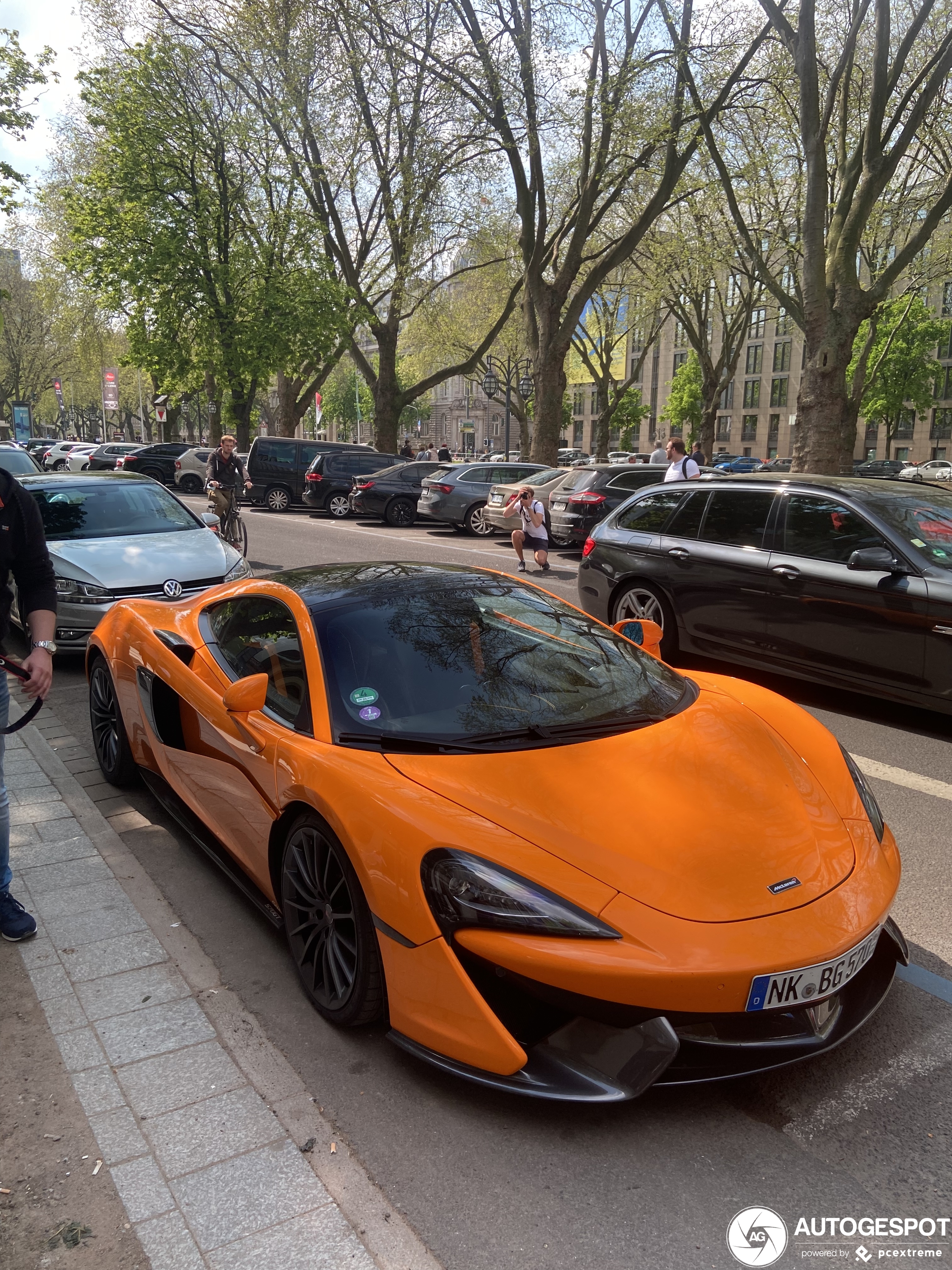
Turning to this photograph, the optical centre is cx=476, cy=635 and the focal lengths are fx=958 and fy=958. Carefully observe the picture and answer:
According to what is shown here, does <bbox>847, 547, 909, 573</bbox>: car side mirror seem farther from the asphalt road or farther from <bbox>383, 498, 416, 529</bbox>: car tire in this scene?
<bbox>383, 498, 416, 529</bbox>: car tire

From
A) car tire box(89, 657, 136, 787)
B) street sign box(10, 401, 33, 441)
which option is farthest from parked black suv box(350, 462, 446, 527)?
street sign box(10, 401, 33, 441)

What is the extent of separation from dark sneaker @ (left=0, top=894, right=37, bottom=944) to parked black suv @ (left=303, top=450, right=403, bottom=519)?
21763 millimetres

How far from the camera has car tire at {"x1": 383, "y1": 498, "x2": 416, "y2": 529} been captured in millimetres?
22984

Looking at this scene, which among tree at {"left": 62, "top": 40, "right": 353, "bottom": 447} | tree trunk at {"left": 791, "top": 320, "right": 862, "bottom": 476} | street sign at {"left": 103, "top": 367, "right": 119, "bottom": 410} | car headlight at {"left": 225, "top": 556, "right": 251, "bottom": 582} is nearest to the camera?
car headlight at {"left": 225, "top": 556, "right": 251, "bottom": 582}

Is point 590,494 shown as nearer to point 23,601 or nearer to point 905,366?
point 23,601

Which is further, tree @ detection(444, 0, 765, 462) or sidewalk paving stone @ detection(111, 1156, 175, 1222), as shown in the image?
tree @ detection(444, 0, 765, 462)

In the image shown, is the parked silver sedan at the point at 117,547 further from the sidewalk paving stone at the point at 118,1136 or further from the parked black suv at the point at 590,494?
the parked black suv at the point at 590,494

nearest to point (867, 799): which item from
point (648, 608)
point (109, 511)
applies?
point (648, 608)

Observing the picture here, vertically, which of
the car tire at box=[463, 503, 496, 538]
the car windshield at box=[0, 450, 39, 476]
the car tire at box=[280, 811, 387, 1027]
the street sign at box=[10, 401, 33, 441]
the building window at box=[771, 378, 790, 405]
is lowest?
the car tire at box=[463, 503, 496, 538]

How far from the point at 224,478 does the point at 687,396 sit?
2750 inches

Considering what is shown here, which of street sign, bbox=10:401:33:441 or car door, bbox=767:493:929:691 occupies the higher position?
street sign, bbox=10:401:33:441

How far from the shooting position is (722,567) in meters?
7.03

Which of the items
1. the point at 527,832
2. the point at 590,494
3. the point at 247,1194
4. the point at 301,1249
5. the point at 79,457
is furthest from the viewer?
the point at 79,457

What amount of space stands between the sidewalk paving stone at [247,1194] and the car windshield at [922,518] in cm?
498
